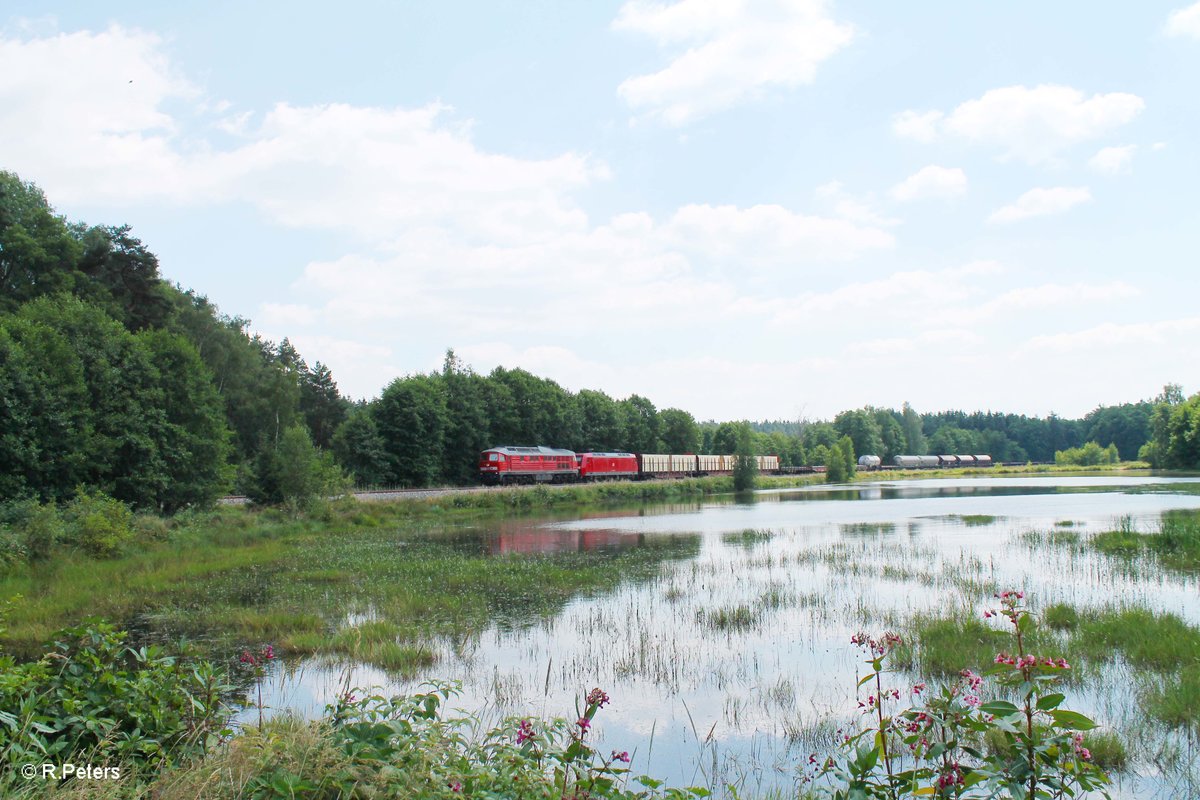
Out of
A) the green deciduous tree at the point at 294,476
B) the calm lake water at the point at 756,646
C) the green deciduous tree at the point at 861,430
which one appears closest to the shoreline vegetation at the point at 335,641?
the calm lake water at the point at 756,646

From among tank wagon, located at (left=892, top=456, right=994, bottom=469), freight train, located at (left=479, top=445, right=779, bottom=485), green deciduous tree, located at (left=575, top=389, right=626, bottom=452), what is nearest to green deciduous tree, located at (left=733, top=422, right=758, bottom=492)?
freight train, located at (left=479, top=445, right=779, bottom=485)

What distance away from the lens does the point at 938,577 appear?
19.2 m

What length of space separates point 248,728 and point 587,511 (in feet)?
149

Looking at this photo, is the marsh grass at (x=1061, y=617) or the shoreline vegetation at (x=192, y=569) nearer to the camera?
the marsh grass at (x=1061, y=617)

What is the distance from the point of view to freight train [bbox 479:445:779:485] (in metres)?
62.7

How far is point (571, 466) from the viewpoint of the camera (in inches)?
2761

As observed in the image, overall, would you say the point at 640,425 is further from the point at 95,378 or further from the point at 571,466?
the point at 95,378

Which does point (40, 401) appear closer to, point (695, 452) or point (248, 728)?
point (248, 728)

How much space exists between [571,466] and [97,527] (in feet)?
159

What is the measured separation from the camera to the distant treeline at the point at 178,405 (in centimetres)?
3005

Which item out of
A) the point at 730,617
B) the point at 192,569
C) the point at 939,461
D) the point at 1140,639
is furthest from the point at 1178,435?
the point at 192,569

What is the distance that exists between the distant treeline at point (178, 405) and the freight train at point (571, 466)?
7190 mm

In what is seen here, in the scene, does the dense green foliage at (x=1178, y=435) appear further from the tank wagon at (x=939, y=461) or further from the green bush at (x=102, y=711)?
the green bush at (x=102, y=711)

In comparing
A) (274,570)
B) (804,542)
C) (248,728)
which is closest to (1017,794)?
(248,728)
